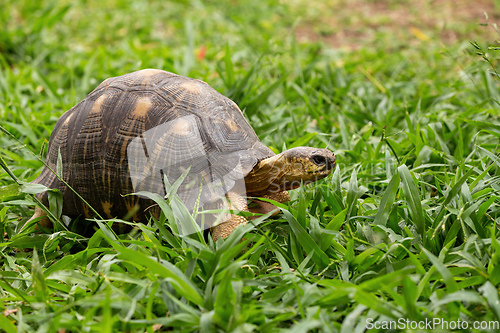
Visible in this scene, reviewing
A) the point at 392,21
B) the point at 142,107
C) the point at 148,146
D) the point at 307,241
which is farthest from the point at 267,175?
the point at 392,21

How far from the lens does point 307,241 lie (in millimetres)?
1889

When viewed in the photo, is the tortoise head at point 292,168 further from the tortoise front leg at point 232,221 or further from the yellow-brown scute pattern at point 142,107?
the yellow-brown scute pattern at point 142,107

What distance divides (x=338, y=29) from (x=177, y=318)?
588 cm

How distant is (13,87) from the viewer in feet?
13.1

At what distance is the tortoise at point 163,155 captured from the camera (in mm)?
2086

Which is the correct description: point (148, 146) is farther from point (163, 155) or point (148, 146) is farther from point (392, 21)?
point (392, 21)

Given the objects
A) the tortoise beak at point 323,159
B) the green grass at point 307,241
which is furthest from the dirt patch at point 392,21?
the tortoise beak at point 323,159

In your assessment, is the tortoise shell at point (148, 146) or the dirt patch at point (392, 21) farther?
the dirt patch at point (392, 21)

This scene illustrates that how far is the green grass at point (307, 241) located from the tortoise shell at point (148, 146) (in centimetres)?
18

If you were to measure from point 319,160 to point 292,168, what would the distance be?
0.14 m

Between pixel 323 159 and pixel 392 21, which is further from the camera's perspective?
pixel 392 21

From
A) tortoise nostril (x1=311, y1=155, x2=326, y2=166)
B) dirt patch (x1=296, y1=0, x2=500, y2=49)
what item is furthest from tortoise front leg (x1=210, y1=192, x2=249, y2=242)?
dirt patch (x1=296, y1=0, x2=500, y2=49)

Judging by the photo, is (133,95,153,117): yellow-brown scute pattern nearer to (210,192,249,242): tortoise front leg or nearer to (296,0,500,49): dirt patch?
(210,192,249,242): tortoise front leg

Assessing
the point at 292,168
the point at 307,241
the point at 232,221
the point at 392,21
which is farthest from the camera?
the point at 392,21
